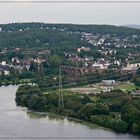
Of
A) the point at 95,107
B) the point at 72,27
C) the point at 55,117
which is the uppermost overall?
the point at 72,27

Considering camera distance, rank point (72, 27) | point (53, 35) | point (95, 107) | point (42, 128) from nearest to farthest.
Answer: point (42, 128), point (95, 107), point (53, 35), point (72, 27)

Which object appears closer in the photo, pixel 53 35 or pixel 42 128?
Result: pixel 42 128

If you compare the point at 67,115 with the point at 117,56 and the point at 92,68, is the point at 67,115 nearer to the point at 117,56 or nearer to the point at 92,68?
the point at 92,68

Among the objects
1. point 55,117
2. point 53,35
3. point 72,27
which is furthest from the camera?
point 72,27

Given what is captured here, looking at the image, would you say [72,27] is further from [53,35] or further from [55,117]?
[55,117]

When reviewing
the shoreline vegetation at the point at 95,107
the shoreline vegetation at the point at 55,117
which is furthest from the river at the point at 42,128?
the shoreline vegetation at the point at 95,107

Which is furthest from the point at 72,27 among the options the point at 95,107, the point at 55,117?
the point at 95,107

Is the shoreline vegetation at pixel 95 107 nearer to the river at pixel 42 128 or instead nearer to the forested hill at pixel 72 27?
the river at pixel 42 128
